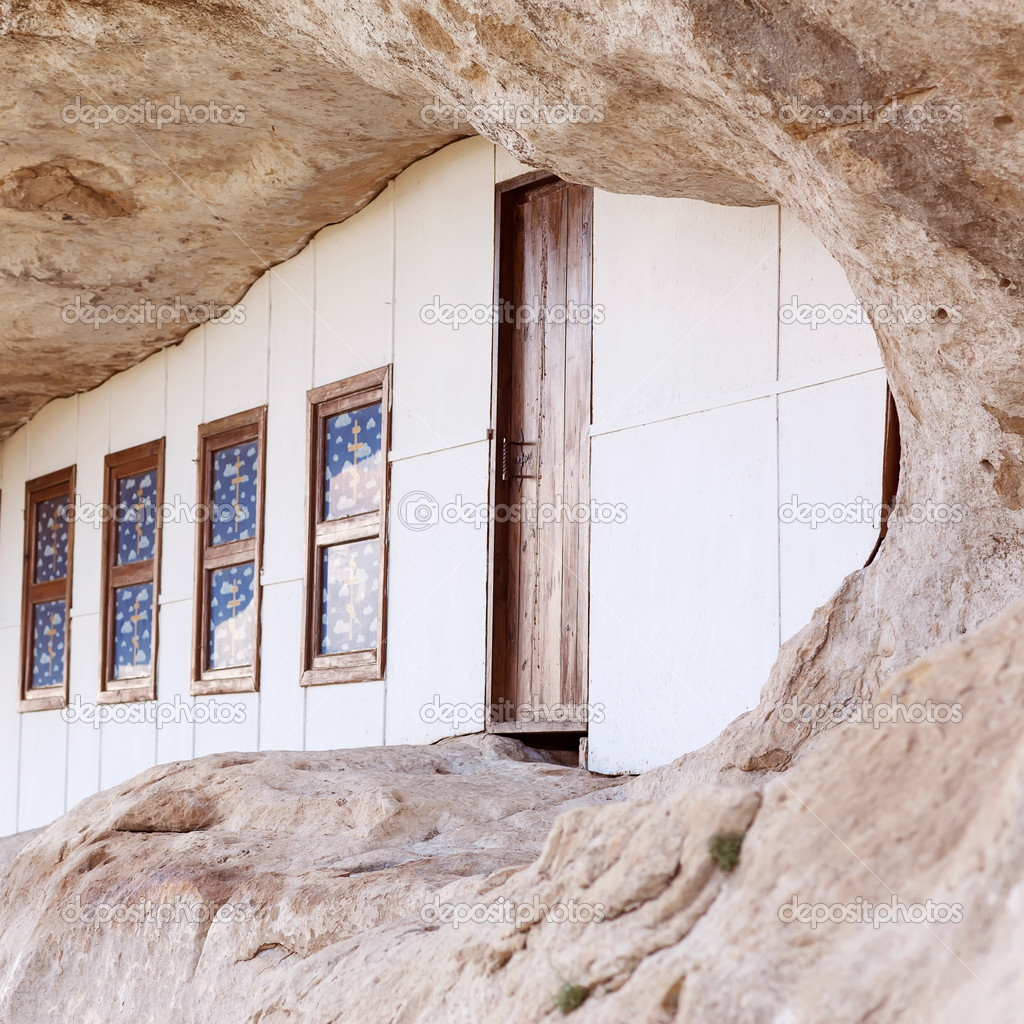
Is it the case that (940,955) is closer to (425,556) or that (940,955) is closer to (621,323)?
(621,323)

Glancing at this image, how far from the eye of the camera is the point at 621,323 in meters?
5.73

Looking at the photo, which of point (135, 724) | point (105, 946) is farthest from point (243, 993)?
point (135, 724)

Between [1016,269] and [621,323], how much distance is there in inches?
96.8

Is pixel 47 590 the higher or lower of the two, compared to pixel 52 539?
lower

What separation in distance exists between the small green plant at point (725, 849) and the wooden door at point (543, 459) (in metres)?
3.47

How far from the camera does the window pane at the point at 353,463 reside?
23.0 ft

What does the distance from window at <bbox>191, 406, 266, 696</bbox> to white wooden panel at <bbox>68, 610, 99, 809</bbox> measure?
1473mm

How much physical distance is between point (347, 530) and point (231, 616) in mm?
1334

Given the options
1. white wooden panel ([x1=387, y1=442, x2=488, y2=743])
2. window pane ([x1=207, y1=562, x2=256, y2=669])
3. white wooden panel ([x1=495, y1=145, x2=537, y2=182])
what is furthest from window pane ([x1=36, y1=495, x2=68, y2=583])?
white wooden panel ([x1=495, y1=145, x2=537, y2=182])

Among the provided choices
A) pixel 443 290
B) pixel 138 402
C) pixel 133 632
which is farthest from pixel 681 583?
pixel 138 402

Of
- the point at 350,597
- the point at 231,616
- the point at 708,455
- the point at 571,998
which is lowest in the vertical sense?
the point at 571,998

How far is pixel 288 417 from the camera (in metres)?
7.65

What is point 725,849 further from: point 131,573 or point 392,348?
point 131,573

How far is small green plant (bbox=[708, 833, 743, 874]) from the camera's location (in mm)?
2324
